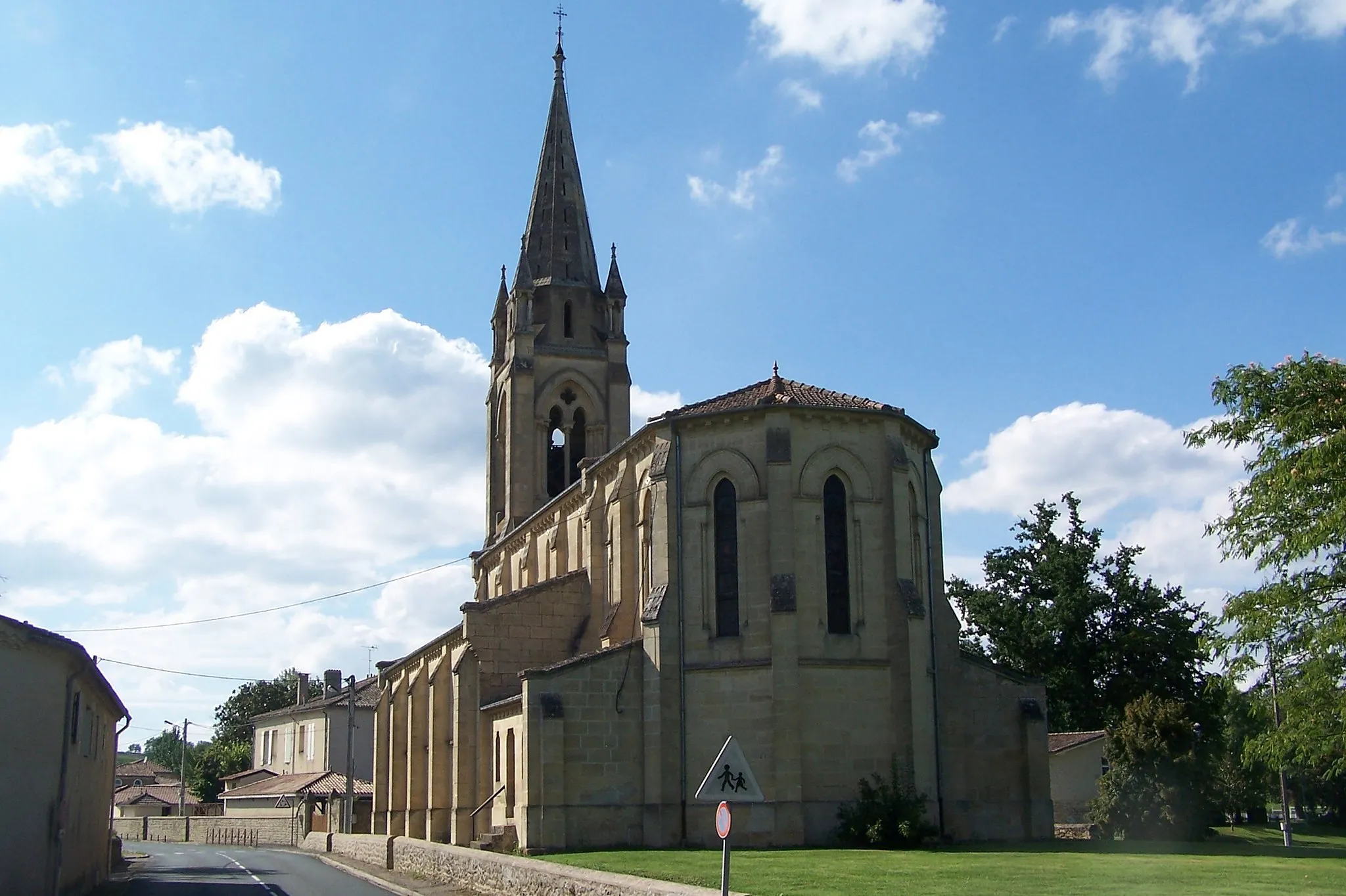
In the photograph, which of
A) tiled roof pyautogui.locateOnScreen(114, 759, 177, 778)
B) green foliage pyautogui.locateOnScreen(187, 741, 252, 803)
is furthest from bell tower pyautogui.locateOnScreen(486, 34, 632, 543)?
tiled roof pyautogui.locateOnScreen(114, 759, 177, 778)

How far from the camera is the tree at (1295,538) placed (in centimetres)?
1769

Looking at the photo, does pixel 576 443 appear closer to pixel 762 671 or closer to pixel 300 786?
pixel 300 786

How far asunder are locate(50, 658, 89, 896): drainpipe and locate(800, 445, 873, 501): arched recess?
16.0 metres

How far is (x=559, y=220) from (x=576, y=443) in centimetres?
972

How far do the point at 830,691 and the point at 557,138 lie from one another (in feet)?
114

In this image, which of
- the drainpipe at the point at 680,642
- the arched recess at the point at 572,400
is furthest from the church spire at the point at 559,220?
the drainpipe at the point at 680,642

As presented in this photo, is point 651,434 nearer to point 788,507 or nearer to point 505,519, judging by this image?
point 788,507

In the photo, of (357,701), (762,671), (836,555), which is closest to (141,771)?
(357,701)

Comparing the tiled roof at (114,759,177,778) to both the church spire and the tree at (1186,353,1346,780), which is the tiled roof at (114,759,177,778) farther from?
the tree at (1186,353,1346,780)

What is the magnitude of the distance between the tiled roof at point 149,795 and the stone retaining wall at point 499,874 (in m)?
60.2

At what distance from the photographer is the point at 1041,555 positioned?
52.7m

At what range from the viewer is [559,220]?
5334 cm

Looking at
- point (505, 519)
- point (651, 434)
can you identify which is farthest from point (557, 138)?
point (651, 434)

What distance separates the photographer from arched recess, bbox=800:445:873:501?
96.5 ft
